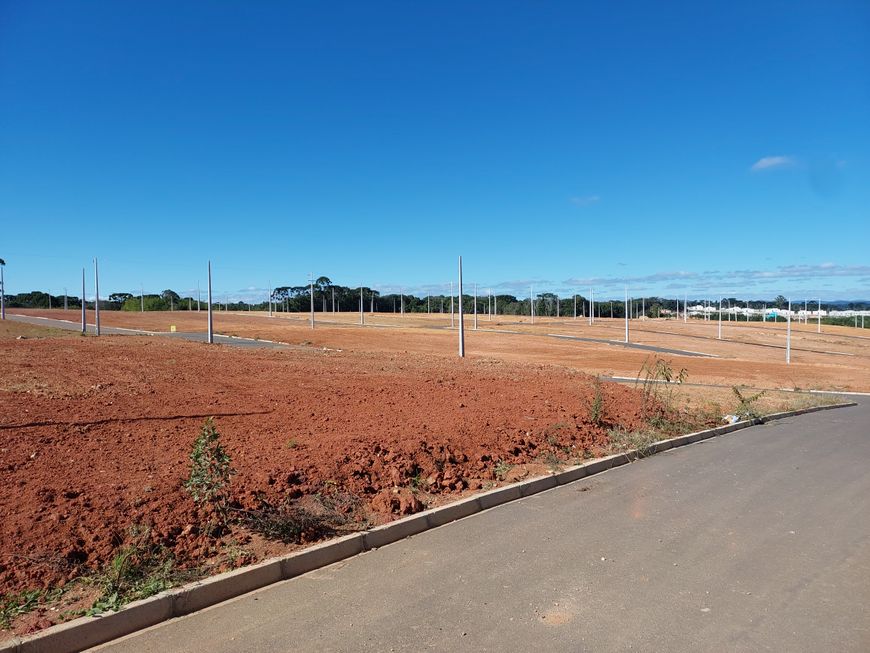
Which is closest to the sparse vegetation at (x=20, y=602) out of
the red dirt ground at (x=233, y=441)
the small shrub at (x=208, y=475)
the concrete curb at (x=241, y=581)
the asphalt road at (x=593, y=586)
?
the red dirt ground at (x=233, y=441)

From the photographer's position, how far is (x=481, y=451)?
31.0 feet

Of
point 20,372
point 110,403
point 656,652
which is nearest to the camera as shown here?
point 656,652

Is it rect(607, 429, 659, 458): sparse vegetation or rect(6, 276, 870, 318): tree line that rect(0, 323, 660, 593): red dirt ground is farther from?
rect(6, 276, 870, 318): tree line

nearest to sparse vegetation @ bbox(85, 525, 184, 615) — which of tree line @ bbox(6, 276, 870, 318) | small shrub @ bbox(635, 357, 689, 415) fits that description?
small shrub @ bbox(635, 357, 689, 415)

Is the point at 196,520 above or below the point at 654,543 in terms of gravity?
above

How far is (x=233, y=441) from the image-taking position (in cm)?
914

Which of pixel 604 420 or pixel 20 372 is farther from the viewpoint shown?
pixel 20 372

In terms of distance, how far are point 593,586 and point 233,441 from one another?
581 centimetres

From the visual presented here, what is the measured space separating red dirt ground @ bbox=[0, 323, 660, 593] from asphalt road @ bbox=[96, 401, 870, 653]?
106cm

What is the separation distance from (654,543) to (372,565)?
2820mm

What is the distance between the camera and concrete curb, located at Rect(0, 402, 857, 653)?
415cm

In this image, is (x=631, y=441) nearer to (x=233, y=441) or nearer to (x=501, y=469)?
(x=501, y=469)

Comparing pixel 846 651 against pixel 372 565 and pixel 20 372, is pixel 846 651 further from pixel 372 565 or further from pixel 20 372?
pixel 20 372

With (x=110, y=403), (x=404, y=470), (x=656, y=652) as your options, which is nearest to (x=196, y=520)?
(x=404, y=470)
